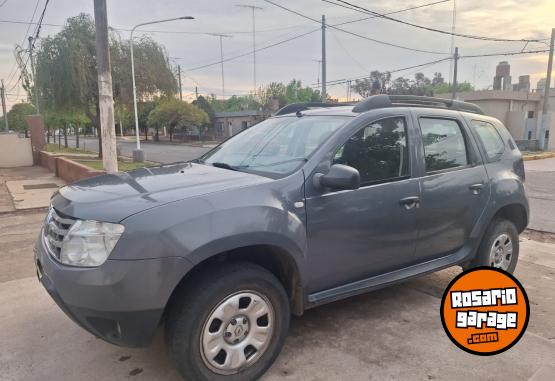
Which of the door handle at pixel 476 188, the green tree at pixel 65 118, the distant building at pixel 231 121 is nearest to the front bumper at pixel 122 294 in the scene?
the door handle at pixel 476 188

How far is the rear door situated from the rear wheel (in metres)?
0.31

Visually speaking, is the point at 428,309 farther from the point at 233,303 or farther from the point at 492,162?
the point at 233,303

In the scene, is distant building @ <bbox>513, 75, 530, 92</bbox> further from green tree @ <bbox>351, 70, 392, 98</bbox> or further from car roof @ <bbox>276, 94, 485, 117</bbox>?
car roof @ <bbox>276, 94, 485, 117</bbox>

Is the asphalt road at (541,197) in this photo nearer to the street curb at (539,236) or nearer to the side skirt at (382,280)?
the street curb at (539,236)

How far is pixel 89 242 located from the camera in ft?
7.95

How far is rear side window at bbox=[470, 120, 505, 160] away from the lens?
13.7 feet

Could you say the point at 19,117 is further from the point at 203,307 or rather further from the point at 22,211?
the point at 203,307

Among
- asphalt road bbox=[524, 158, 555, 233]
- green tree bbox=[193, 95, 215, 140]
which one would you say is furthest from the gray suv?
green tree bbox=[193, 95, 215, 140]

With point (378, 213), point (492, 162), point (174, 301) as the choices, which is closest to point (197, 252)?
point (174, 301)

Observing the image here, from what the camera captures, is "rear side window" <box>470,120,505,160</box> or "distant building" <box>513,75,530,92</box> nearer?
"rear side window" <box>470,120,505,160</box>

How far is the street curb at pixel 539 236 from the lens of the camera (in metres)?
6.52

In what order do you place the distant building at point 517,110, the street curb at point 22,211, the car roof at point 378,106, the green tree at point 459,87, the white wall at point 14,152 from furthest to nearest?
the green tree at point 459,87 → the distant building at point 517,110 → the white wall at point 14,152 → the street curb at point 22,211 → the car roof at point 378,106

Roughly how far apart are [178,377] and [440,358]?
5.94 feet

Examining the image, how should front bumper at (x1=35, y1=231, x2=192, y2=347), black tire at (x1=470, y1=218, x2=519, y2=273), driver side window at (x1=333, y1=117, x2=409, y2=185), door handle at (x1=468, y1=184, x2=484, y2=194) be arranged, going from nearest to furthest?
front bumper at (x1=35, y1=231, x2=192, y2=347), driver side window at (x1=333, y1=117, x2=409, y2=185), door handle at (x1=468, y1=184, x2=484, y2=194), black tire at (x1=470, y1=218, x2=519, y2=273)
